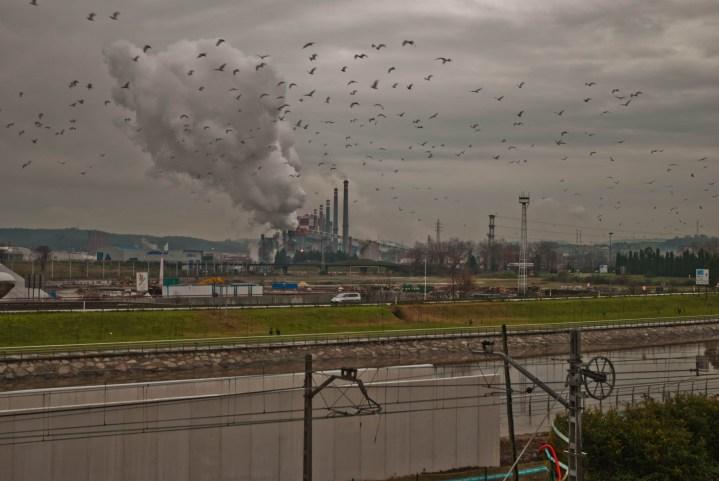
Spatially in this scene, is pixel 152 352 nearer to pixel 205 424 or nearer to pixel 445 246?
pixel 205 424

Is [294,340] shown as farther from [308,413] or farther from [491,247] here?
[491,247]

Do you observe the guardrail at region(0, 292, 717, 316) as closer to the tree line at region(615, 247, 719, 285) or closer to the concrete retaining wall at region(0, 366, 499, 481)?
the concrete retaining wall at region(0, 366, 499, 481)

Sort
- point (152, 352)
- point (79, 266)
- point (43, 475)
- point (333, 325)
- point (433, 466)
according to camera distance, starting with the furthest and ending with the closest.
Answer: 1. point (79, 266)
2. point (333, 325)
3. point (152, 352)
4. point (433, 466)
5. point (43, 475)

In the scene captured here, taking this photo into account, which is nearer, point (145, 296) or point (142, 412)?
point (142, 412)

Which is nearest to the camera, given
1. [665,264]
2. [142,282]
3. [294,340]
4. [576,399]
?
[576,399]

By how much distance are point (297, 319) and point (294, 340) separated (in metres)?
7.75

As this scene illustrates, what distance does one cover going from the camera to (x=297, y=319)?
211ft

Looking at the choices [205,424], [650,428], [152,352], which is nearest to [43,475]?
[205,424]

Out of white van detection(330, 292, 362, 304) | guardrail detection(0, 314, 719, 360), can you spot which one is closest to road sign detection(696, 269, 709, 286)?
guardrail detection(0, 314, 719, 360)

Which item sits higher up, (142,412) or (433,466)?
(142,412)

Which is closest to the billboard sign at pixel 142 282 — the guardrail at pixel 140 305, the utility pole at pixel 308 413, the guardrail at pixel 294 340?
the guardrail at pixel 140 305

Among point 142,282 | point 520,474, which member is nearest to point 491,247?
point 142,282

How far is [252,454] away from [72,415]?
4936mm

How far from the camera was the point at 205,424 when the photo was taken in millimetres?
24141
